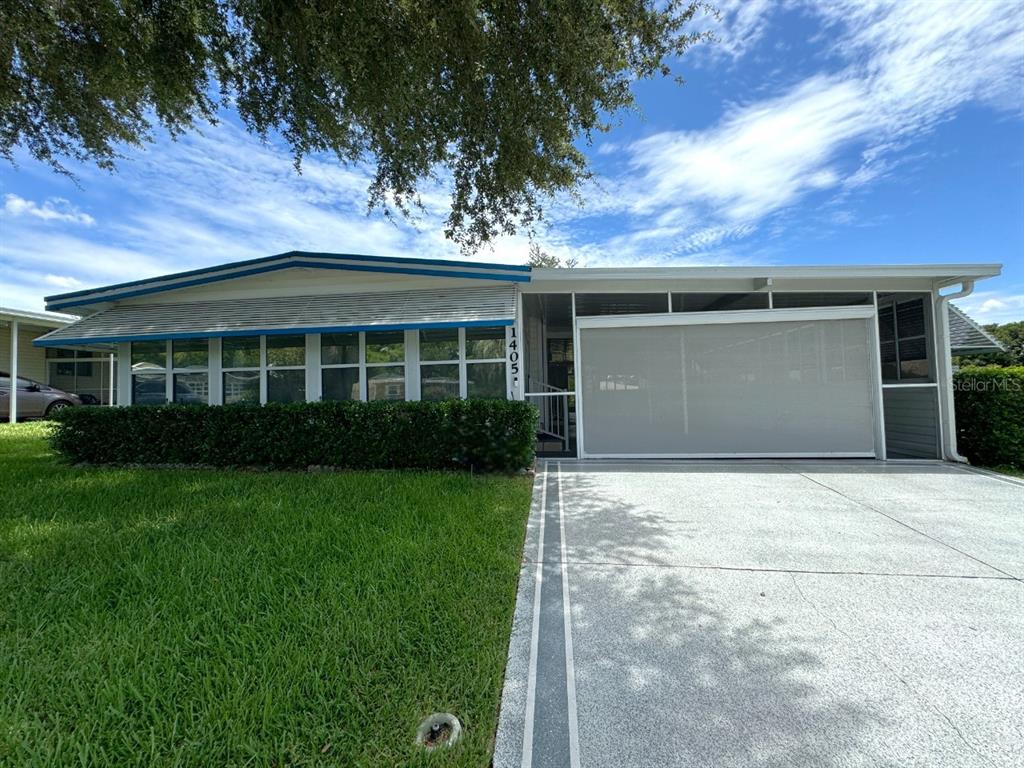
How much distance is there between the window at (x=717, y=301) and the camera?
9.48 meters

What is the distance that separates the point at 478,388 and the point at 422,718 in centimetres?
649

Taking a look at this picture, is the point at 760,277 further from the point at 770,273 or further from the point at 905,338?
the point at 905,338

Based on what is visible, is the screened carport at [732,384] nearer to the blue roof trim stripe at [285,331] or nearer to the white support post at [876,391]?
the white support post at [876,391]

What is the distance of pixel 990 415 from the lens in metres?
7.61

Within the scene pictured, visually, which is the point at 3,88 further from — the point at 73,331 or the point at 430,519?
the point at 430,519

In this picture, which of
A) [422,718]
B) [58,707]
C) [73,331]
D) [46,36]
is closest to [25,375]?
[73,331]

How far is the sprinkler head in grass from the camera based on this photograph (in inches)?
74.1

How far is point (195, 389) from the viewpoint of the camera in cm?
910

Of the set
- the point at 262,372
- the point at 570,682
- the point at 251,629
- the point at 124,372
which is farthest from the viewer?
the point at 124,372

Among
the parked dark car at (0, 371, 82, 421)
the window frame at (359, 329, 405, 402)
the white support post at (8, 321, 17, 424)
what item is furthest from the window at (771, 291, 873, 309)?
the white support post at (8, 321, 17, 424)

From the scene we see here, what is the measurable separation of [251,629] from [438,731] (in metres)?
1.36

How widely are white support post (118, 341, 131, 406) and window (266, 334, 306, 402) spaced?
301 centimetres

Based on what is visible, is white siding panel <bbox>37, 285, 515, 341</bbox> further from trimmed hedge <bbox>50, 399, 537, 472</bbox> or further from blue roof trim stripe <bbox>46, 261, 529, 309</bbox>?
trimmed hedge <bbox>50, 399, 537, 472</bbox>

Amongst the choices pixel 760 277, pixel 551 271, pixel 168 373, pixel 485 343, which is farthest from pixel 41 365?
pixel 760 277
